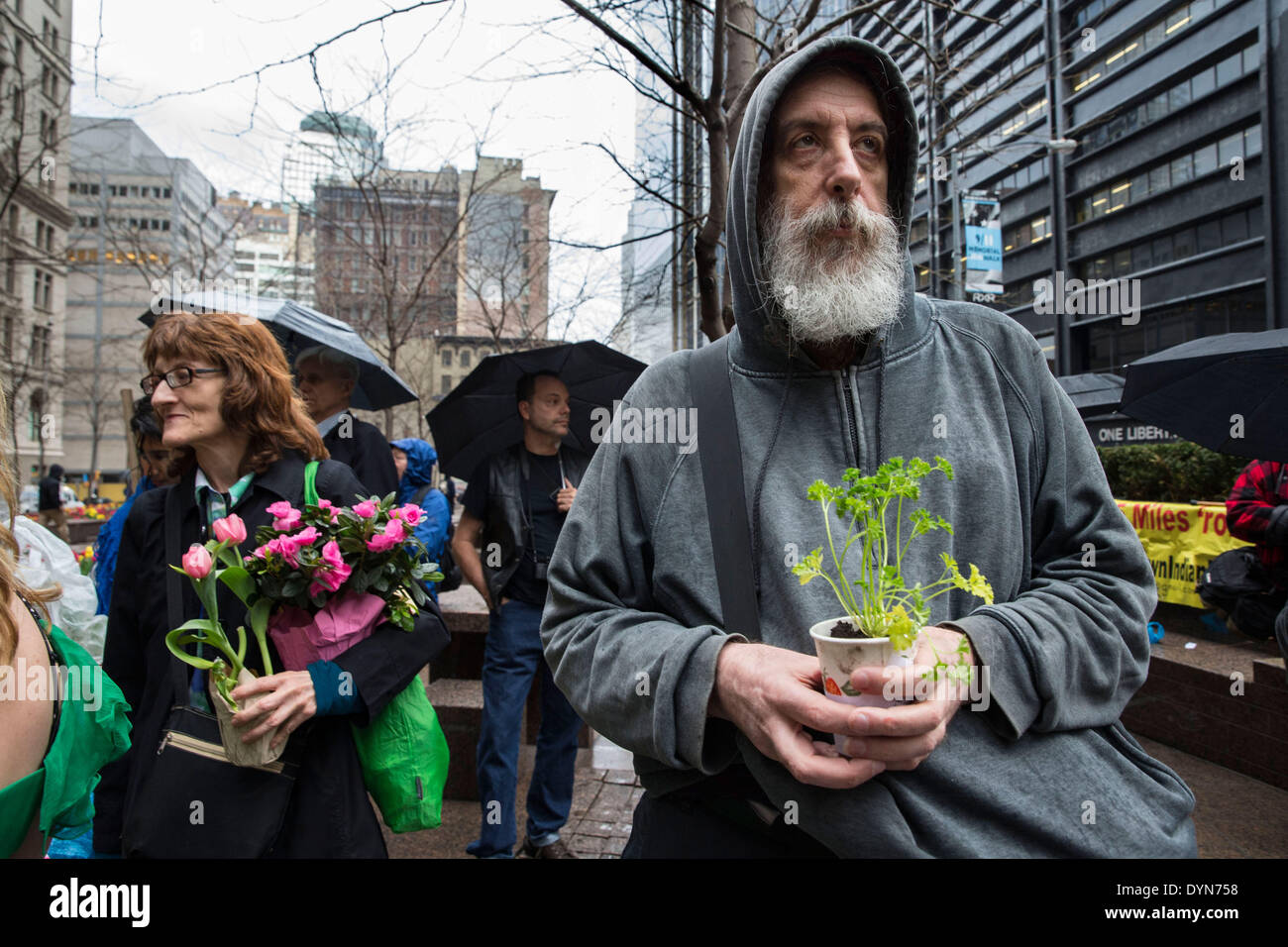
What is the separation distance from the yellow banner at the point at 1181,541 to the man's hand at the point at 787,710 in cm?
727

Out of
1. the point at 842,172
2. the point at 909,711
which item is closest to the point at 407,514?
the point at 842,172

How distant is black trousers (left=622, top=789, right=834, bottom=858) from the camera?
52.7 inches

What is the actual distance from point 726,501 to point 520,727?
127 inches

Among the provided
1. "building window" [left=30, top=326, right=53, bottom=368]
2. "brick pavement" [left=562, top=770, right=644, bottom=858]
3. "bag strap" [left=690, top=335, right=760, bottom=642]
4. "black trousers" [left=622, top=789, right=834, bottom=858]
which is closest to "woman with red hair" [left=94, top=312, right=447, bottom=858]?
"black trousers" [left=622, top=789, right=834, bottom=858]

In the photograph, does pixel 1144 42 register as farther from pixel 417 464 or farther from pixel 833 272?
pixel 833 272

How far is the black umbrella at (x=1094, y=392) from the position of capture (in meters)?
11.9

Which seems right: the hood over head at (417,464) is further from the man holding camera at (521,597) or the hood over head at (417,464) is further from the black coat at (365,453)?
the black coat at (365,453)

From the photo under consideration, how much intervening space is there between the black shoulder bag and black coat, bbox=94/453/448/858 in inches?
3.5

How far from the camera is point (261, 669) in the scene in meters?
2.25

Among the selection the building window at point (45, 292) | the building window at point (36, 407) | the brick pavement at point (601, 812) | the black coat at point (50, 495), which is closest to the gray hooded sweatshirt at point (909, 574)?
the brick pavement at point (601, 812)

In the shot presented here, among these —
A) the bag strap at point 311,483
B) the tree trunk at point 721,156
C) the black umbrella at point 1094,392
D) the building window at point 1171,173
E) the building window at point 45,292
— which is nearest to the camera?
the bag strap at point 311,483

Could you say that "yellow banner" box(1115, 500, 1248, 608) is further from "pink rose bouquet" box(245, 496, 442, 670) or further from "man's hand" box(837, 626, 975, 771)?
"man's hand" box(837, 626, 975, 771)

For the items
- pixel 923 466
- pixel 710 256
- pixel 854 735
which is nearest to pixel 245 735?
pixel 854 735
